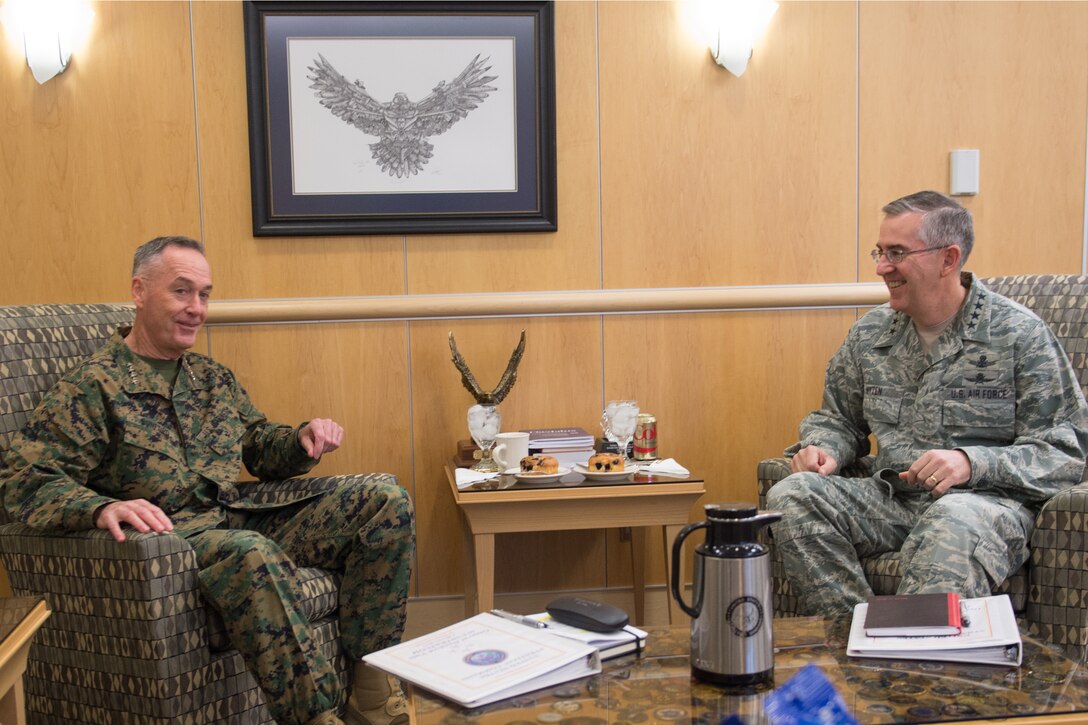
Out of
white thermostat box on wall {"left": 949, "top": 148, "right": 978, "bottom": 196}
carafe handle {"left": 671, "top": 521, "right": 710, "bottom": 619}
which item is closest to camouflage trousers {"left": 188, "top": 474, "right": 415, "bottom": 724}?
carafe handle {"left": 671, "top": 521, "right": 710, "bottom": 619}

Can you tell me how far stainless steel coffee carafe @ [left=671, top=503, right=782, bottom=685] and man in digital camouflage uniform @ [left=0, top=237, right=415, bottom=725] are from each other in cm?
89

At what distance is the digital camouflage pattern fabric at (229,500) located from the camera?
1.99 m

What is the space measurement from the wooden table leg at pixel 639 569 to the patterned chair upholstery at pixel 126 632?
1.07m

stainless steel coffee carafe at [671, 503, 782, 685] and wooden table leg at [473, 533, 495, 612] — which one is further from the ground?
stainless steel coffee carafe at [671, 503, 782, 685]

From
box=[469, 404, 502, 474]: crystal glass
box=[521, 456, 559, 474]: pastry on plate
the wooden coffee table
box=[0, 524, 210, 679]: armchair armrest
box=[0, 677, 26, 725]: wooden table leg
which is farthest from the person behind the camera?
box=[469, 404, 502, 474]: crystal glass

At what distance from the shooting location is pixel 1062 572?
7.03 ft

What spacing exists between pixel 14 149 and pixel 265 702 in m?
1.81

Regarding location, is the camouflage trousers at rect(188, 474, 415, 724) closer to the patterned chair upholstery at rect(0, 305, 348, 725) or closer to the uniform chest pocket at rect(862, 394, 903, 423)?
the patterned chair upholstery at rect(0, 305, 348, 725)

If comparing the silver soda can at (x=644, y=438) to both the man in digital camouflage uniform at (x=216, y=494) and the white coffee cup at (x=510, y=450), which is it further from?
the man in digital camouflage uniform at (x=216, y=494)

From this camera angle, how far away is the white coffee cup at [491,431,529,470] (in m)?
2.73

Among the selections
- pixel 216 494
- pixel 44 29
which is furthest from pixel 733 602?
pixel 44 29

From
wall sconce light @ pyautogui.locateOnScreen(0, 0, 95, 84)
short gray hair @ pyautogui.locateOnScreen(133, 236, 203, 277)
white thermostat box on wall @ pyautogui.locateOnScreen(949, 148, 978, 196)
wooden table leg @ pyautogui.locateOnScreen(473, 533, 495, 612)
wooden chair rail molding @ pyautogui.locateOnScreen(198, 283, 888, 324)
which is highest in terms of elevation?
wall sconce light @ pyautogui.locateOnScreen(0, 0, 95, 84)

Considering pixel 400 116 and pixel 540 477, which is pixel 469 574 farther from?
pixel 400 116

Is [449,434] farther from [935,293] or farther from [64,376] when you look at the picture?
[935,293]
